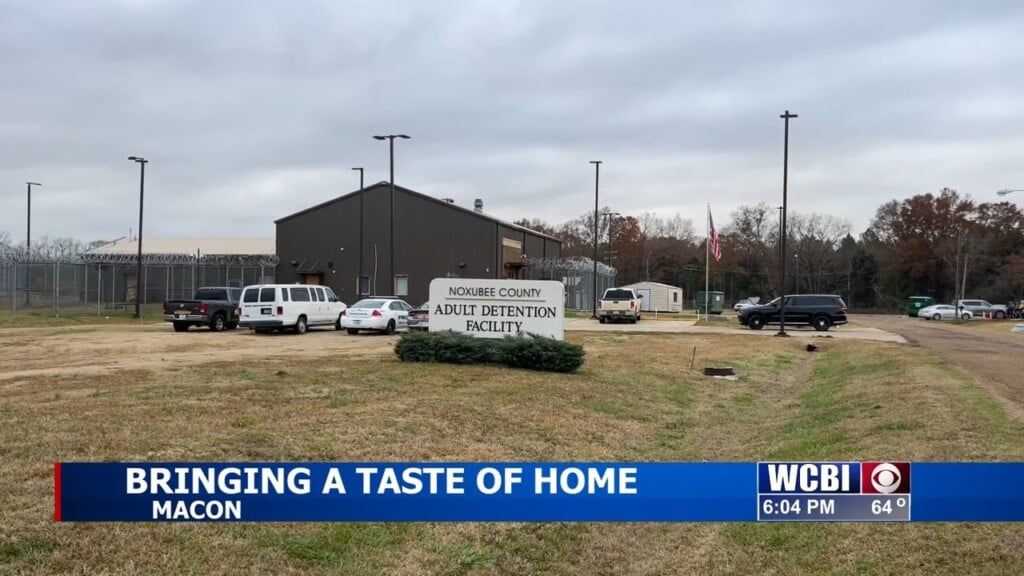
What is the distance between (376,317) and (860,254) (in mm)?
87545

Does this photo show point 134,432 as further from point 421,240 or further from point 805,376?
point 421,240

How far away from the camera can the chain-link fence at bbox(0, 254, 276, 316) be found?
132 ft

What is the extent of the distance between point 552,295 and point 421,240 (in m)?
39.5

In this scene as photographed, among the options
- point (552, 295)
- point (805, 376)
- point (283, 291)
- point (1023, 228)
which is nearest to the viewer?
point (552, 295)

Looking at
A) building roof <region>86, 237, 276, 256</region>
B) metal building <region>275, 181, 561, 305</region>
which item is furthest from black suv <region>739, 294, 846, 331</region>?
building roof <region>86, 237, 276, 256</region>

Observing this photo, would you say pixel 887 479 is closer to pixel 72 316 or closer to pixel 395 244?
pixel 72 316

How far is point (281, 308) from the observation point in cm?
2884

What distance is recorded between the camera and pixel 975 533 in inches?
232

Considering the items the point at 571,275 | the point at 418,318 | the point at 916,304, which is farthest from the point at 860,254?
the point at 418,318

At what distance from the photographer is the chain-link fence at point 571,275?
5741 cm

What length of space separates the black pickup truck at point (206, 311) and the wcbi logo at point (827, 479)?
93.2 ft

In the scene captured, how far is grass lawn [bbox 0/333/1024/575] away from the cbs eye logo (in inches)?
46.7

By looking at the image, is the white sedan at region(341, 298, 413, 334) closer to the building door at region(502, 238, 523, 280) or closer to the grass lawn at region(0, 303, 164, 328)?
the grass lawn at region(0, 303, 164, 328)

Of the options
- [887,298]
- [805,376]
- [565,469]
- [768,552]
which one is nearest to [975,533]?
[768,552]
